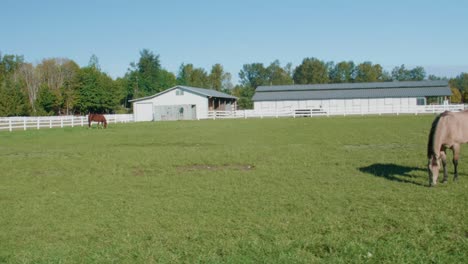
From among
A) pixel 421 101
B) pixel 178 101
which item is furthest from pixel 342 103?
pixel 178 101

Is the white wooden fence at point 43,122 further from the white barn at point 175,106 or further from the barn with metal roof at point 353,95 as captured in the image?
the barn with metal roof at point 353,95

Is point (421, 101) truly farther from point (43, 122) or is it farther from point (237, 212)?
point (237, 212)

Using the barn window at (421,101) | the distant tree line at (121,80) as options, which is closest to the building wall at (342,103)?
the barn window at (421,101)

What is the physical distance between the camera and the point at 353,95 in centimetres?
6969

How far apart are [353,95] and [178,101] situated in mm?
29532

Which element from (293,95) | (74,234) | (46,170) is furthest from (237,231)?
(293,95)

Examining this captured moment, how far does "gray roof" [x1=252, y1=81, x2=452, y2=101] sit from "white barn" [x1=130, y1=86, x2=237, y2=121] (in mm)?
16851

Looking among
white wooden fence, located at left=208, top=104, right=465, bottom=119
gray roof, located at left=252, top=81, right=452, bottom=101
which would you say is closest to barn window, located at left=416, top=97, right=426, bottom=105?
gray roof, located at left=252, top=81, right=452, bottom=101

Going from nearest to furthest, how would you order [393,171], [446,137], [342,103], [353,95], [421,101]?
[446,137]
[393,171]
[421,101]
[342,103]
[353,95]

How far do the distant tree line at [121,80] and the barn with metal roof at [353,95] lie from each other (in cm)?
1795

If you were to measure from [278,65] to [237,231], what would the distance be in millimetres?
133808

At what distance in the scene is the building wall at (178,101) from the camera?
58188 millimetres

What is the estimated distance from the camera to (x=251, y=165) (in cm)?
1227

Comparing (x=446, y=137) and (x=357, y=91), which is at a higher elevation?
(x=357, y=91)
